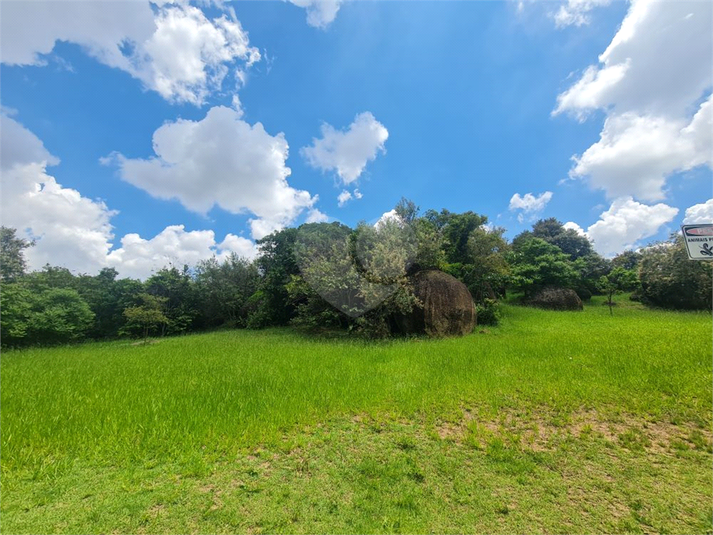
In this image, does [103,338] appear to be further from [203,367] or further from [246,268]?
[203,367]

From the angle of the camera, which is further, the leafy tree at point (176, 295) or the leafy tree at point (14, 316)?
the leafy tree at point (176, 295)

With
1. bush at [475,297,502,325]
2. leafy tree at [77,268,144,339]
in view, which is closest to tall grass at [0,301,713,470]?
bush at [475,297,502,325]

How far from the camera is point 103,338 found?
23.0 meters

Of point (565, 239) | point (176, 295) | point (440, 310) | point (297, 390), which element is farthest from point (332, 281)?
point (565, 239)

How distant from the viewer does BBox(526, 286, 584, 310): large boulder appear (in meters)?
21.6

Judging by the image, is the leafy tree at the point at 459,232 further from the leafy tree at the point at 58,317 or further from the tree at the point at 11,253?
the tree at the point at 11,253

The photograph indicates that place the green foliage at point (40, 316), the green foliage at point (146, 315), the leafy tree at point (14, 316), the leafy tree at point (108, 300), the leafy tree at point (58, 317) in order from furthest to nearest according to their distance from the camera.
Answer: the leafy tree at point (108, 300)
the green foliage at point (146, 315)
the leafy tree at point (58, 317)
the green foliage at point (40, 316)
the leafy tree at point (14, 316)

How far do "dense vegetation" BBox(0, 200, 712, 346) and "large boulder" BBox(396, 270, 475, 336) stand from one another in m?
0.97

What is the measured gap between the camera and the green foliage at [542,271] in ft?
74.2

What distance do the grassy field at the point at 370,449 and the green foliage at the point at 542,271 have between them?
52.3 feet

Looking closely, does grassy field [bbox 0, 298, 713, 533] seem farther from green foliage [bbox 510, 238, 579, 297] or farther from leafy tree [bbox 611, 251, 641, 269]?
leafy tree [bbox 611, 251, 641, 269]

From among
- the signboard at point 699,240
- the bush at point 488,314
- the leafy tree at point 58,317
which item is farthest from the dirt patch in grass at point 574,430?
the leafy tree at point 58,317

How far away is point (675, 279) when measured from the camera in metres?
20.0

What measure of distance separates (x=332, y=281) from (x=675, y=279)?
83.0ft
